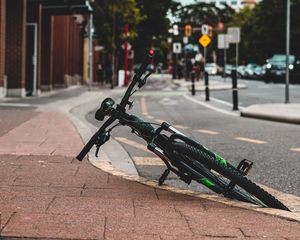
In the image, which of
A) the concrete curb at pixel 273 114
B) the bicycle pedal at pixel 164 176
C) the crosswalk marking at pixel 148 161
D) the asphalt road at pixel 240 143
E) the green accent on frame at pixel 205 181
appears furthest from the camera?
the concrete curb at pixel 273 114

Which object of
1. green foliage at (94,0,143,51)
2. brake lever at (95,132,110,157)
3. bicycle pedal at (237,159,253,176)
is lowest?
bicycle pedal at (237,159,253,176)

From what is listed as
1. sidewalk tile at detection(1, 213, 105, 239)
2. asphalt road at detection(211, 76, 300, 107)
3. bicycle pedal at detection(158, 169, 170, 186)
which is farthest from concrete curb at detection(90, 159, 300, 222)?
asphalt road at detection(211, 76, 300, 107)

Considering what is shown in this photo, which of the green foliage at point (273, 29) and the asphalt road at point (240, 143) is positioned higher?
the green foliage at point (273, 29)

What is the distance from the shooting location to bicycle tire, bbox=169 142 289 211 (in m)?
5.25

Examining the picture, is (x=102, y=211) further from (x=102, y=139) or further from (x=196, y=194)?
(x=196, y=194)

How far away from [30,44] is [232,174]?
20.1 meters

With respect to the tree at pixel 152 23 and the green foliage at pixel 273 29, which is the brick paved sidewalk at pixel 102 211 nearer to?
the tree at pixel 152 23

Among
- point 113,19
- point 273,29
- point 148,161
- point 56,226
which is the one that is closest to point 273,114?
point 148,161

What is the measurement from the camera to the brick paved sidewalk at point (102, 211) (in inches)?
166

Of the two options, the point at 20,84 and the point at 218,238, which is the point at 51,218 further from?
the point at 20,84

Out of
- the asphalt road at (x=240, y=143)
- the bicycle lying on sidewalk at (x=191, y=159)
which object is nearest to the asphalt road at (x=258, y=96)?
the asphalt road at (x=240, y=143)

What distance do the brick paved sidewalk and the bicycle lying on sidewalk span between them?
21 centimetres

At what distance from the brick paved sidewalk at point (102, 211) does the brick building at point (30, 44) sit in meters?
13.8

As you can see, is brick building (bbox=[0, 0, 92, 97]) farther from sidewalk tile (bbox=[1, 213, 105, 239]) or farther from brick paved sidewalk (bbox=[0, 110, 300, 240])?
sidewalk tile (bbox=[1, 213, 105, 239])
